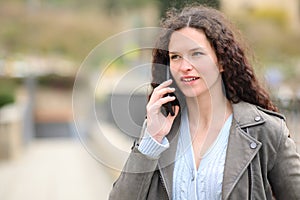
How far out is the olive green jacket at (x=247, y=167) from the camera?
205cm

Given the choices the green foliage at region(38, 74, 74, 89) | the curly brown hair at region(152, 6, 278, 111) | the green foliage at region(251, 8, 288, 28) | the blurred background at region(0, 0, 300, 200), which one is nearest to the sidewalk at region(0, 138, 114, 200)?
the blurred background at region(0, 0, 300, 200)

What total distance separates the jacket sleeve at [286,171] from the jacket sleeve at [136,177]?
38 cm

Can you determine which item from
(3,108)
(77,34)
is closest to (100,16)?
(77,34)

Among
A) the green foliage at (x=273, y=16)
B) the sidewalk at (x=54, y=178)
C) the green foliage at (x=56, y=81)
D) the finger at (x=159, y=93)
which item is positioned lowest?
the sidewalk at (x=54, y=178)

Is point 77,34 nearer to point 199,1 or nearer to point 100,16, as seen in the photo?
point 100,16

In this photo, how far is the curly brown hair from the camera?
2180mm

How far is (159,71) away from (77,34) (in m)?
42.4

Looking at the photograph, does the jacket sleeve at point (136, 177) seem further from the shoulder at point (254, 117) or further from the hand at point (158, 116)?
the shoulder at point (254, 117)

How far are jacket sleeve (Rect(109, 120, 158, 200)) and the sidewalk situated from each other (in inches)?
229

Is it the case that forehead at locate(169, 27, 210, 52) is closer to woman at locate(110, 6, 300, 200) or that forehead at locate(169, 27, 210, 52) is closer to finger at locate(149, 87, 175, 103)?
woman at locate(110, 6, 300, 200)

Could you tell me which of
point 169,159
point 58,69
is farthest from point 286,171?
point 58,69

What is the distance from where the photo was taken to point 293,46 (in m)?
36.4

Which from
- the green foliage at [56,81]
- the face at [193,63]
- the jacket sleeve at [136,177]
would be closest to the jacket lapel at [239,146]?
the face at [193,63]

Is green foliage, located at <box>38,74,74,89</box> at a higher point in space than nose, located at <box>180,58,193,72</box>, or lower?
higher
